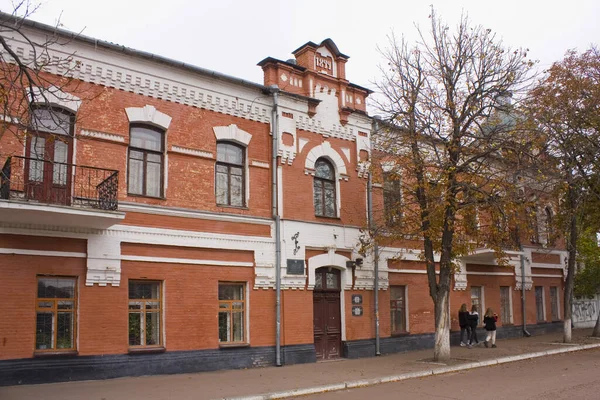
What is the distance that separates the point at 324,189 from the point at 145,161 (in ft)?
19.1

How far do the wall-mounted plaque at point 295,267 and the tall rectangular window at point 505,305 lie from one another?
11010 mm

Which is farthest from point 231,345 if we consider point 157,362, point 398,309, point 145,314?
point 398,309

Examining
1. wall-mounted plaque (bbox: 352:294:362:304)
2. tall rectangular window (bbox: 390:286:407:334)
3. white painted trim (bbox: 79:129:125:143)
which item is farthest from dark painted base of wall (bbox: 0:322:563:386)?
white painted trim (bbox: 79:129:125:143)

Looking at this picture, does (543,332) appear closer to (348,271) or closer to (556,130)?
(556,130)

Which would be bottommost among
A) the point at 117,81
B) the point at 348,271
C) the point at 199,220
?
the point at 348,271

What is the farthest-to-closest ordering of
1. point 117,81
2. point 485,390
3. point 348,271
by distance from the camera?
point 348,271 < point 117,81 < point 485,390

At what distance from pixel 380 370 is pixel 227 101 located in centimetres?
812

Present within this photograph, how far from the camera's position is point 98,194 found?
42.4 feet

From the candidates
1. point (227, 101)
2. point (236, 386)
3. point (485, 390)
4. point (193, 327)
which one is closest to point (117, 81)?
point (227, 101)

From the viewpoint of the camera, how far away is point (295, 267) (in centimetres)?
1630

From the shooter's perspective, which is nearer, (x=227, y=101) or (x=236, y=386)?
(x=236, y=386)

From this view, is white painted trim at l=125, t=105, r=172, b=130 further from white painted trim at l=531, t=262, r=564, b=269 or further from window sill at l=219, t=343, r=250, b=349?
white painted trim at l=531, t=262, r=564, b=269

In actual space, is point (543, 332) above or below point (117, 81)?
below

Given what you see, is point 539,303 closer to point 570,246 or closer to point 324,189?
point 570,246
